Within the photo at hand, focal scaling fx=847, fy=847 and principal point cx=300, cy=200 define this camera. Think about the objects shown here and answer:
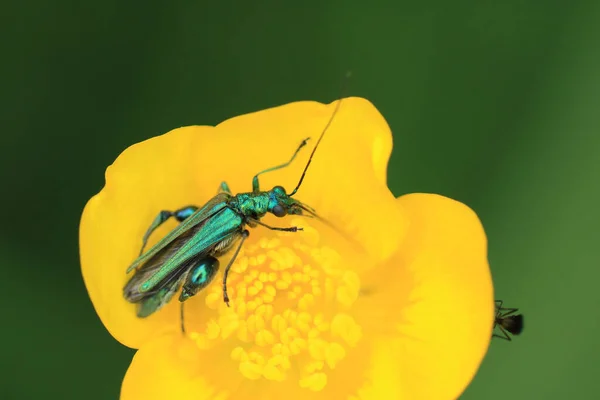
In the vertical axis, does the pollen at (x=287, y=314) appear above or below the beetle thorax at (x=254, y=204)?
below

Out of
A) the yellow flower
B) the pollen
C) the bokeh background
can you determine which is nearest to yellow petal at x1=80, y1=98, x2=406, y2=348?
the yellow flower

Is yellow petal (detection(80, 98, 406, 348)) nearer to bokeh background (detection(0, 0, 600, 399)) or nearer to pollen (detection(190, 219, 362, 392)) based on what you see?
pollen (detection(190, 219, 362, 392))

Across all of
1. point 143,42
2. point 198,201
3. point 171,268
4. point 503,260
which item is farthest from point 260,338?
point 143,42

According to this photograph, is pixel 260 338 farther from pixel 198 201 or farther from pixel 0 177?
pixel 0 177

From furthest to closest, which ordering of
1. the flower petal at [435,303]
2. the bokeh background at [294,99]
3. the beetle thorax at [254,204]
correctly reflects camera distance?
the bokeh background at [294,99] → the beetle thorax at [254,204] → the flower petal at [435,303]

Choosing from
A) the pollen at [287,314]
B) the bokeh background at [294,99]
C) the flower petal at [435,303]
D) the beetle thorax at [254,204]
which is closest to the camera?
the flower petal at [435,303]

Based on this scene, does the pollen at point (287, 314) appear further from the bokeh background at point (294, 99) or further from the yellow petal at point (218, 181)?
the bokeh background at point (294, 99)

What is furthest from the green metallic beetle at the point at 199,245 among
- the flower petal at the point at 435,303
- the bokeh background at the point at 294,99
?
the bokeh background at the point at 294,99
